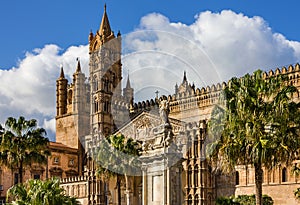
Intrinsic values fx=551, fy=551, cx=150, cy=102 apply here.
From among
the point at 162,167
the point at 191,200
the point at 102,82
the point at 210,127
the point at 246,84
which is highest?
the point at 102,82

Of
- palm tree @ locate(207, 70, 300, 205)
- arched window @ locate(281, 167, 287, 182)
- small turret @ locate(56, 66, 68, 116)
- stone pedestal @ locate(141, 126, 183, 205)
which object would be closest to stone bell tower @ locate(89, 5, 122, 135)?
small turret @ locate(56, 66, 68, 116)

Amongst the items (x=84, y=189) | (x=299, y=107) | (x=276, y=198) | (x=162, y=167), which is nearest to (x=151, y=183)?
(x=162, y=167)

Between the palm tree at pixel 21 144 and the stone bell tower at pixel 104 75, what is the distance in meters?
25.5

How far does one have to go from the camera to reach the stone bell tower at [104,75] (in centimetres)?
6981

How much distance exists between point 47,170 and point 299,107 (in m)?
46.1

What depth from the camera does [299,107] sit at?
970 inches

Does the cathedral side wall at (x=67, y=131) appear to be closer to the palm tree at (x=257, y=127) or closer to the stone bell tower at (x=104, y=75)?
the stone bell tower at (x=104, y=75)

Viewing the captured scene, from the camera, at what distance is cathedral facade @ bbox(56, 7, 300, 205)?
21812 millimetres

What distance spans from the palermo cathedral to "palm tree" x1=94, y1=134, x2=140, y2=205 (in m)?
0.19

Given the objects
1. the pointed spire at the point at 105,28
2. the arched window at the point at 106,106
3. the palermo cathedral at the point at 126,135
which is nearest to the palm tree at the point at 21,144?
the palermo cathedral at the point at 126,135

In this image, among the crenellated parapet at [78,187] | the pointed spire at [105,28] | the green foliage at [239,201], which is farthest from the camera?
the pointed spire at [105,28]

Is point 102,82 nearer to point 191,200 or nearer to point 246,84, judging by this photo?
point 191,200

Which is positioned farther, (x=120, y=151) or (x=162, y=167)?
(x=120, y=151)

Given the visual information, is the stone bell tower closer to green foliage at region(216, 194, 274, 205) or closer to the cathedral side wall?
the cathedral side wall
